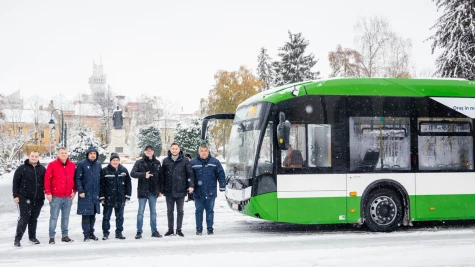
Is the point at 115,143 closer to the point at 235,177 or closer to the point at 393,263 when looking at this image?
the point at 235,177

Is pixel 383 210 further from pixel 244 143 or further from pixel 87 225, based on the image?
pixel 87 225

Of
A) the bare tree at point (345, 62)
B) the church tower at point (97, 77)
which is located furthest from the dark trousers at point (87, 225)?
the church tower at point (97, 77)

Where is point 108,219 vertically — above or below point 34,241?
above

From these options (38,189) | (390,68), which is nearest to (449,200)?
(38,189)

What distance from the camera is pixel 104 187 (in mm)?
10203

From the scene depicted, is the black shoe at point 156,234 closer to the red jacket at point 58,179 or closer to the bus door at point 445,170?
the red jacket at point 58,179

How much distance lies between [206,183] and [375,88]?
4.45 metres

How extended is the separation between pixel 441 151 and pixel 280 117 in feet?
12.9

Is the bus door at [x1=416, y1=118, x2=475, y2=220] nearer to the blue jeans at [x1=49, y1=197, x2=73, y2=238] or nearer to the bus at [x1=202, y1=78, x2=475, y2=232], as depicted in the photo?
the bus at [x1=202, y1=78, x2=475, y2=232]

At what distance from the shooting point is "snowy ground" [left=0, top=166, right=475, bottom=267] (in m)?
7.86

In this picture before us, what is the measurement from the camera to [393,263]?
25.0 ft

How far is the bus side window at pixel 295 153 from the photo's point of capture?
10406mm

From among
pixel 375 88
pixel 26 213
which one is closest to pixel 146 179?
pixel 26 213

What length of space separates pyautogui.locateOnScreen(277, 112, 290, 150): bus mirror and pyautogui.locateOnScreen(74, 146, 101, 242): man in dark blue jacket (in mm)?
3856
